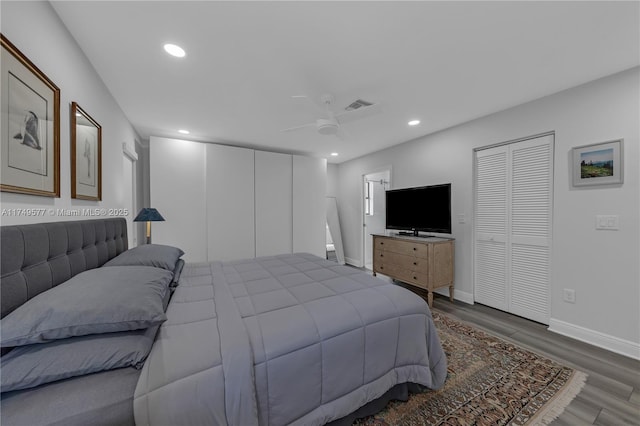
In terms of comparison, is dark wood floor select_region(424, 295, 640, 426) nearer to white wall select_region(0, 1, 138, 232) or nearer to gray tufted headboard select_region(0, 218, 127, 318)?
gray tufted headboard select_region(0, 218, 127, 318)

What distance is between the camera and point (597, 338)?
224 centimetres

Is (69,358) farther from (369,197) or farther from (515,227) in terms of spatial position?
(369,197)

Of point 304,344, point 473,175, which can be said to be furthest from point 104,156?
point 473,175

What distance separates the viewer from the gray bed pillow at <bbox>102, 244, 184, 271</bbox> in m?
1.75

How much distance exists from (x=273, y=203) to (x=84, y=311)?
3677mm

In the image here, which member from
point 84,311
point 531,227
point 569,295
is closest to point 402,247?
point 531,227

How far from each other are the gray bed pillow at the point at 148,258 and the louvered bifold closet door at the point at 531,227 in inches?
147

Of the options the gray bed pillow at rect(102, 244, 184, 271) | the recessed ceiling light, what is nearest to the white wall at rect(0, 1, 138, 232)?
the gray bed pillow at rect(102, 244, 184, 271)

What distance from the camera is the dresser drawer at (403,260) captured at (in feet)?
10.7

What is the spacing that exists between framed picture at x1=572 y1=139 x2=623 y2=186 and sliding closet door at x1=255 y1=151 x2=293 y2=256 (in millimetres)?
3967

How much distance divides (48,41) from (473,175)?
4.20 m

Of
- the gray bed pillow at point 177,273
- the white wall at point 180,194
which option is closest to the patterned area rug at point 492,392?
the gray bed pillow at point 177,273

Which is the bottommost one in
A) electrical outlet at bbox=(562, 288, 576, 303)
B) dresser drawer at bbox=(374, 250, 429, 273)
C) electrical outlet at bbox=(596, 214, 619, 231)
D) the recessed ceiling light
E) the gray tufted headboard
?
electrical outlet at bbox=(562, 288, 576, 303)

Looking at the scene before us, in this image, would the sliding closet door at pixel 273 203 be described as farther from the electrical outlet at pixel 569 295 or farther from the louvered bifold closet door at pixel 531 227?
the electrical outlet at pixel 569 295
